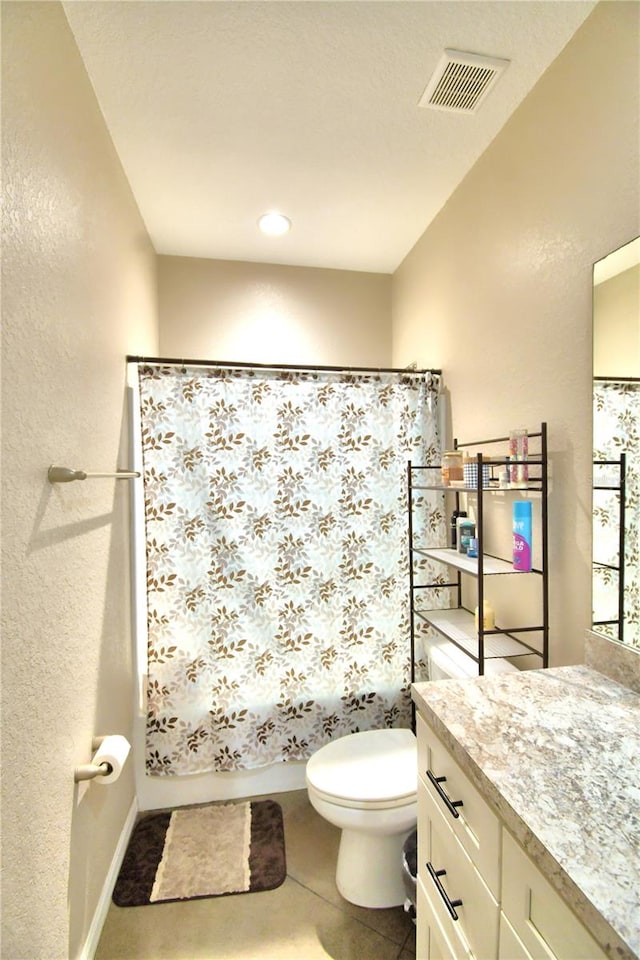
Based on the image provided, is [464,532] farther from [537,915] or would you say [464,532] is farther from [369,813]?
[537,915]

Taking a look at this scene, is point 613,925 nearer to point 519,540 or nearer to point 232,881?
point 519,540

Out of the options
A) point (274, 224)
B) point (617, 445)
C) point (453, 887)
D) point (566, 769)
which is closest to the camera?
point (566, 769)

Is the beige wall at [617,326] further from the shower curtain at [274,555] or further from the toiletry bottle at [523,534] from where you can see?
the shower curtain at [274,555]

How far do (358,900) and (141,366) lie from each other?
6.86 feet

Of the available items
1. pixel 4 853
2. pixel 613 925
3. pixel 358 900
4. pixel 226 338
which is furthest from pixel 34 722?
pixel 226 338

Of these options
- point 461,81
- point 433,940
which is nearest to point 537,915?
point 433,940

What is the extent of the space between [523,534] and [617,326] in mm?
638

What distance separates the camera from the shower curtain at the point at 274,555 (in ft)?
6.07

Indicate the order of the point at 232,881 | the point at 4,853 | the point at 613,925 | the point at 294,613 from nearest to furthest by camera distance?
1. the point at 613,925
2. the point at 4,853
3. the point at 232,881
4. the point at 294,613

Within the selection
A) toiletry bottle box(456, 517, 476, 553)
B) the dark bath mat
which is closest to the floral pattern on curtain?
toiletry bottle box(456, 517, 476, 553)

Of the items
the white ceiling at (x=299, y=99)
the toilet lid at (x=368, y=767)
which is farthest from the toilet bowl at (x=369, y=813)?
the white ceiling at (x=299, y=99)

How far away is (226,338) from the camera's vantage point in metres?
2.47

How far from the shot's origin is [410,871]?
1.34 metres

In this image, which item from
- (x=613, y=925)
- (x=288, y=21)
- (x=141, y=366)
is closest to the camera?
(x=613, y=925)
